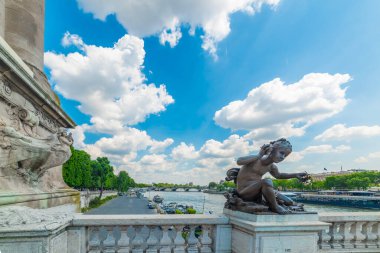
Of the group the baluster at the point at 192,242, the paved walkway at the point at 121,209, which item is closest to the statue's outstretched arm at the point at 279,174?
the baluster at the point at 192,242

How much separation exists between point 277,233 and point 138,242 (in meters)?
2.49

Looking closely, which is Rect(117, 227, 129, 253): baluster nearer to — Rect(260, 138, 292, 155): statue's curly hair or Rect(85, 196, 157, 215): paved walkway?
Rect(260, 138, 292, 155): statue's curly hair

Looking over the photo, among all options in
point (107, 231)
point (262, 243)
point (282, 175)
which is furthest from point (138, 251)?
point (282, 175)

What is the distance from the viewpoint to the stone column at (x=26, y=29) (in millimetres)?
6254

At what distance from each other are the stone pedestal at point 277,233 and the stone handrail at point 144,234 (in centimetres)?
46

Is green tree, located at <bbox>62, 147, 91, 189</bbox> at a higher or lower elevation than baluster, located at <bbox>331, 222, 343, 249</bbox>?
lower

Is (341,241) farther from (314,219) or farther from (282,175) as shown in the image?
(282,175)

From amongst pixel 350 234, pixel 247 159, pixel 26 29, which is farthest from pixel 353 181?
pixel 26 29

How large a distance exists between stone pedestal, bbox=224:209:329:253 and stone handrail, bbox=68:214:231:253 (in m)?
0.46

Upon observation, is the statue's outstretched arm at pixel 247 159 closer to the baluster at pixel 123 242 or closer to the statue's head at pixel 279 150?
the statue's head at pixel 279 150

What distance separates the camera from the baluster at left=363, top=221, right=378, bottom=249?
5.62m

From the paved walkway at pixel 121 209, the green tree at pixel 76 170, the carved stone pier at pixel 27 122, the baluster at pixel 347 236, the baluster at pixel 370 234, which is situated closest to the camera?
the carved stone pier at pixel 27 122

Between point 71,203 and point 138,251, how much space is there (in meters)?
3.29

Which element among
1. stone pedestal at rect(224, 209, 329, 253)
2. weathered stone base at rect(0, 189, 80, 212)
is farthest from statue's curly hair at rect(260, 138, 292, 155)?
weathered stone base at rect(0, 189, 80, 212)
